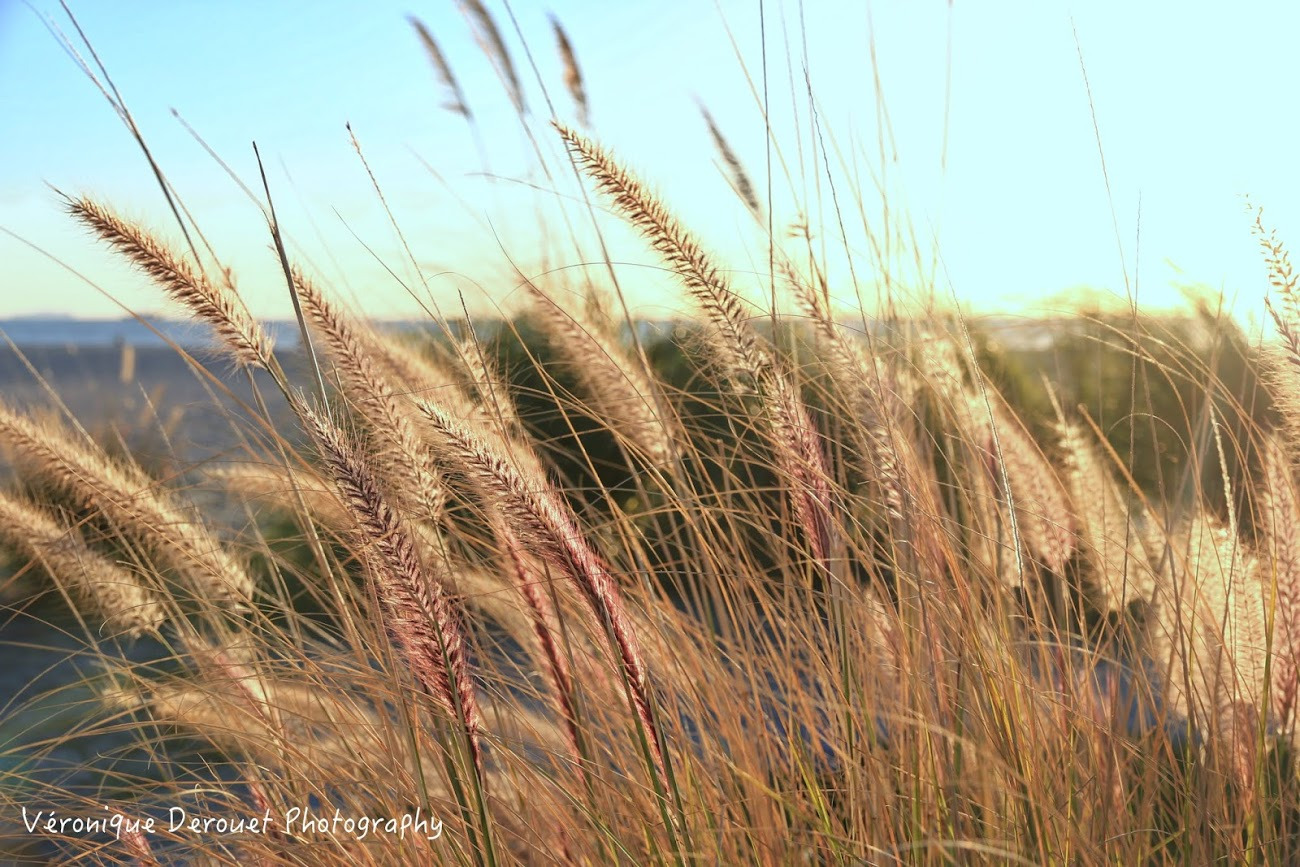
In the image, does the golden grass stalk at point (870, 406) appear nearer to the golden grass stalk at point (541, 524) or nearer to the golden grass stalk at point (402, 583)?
the golden grass stalk at point (541, 524)

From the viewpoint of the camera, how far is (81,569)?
182cm

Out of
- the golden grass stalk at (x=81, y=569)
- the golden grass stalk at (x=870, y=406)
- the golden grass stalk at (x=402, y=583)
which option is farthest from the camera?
the golden grass stalk at (x=81, y=569)

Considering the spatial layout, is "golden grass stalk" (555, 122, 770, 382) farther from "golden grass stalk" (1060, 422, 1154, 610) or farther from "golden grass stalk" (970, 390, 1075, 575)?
"golden grass stalk" (1060, 422, 1154, 610)

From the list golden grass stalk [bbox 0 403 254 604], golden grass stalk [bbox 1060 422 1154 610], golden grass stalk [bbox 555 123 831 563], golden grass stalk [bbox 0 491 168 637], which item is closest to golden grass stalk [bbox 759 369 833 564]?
golden grass stalk [bbox 555 123 831 563]

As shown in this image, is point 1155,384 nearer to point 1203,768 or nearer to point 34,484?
point 1203,768

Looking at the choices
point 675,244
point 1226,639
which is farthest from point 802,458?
point 1226,639

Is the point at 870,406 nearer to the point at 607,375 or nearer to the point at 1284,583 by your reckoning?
the point at 607,375

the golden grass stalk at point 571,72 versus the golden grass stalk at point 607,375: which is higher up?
the golden grass stalk at point 571,72

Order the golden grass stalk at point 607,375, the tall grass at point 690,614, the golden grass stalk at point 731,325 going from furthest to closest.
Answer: the golden grass stalk at point 607,375
the golden grass stalk at point 731,325
the tall grass at point 690,614

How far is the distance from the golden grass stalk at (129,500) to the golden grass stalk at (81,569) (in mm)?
98

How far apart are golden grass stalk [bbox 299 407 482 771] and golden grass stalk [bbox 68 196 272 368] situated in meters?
0.29

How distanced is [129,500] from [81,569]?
1.10ft

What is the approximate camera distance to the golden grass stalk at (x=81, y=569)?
1.85 meters

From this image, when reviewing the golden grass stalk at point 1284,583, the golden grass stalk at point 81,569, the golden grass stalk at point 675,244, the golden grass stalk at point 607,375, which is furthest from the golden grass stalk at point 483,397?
the golden grass stalk at point 1284,583
